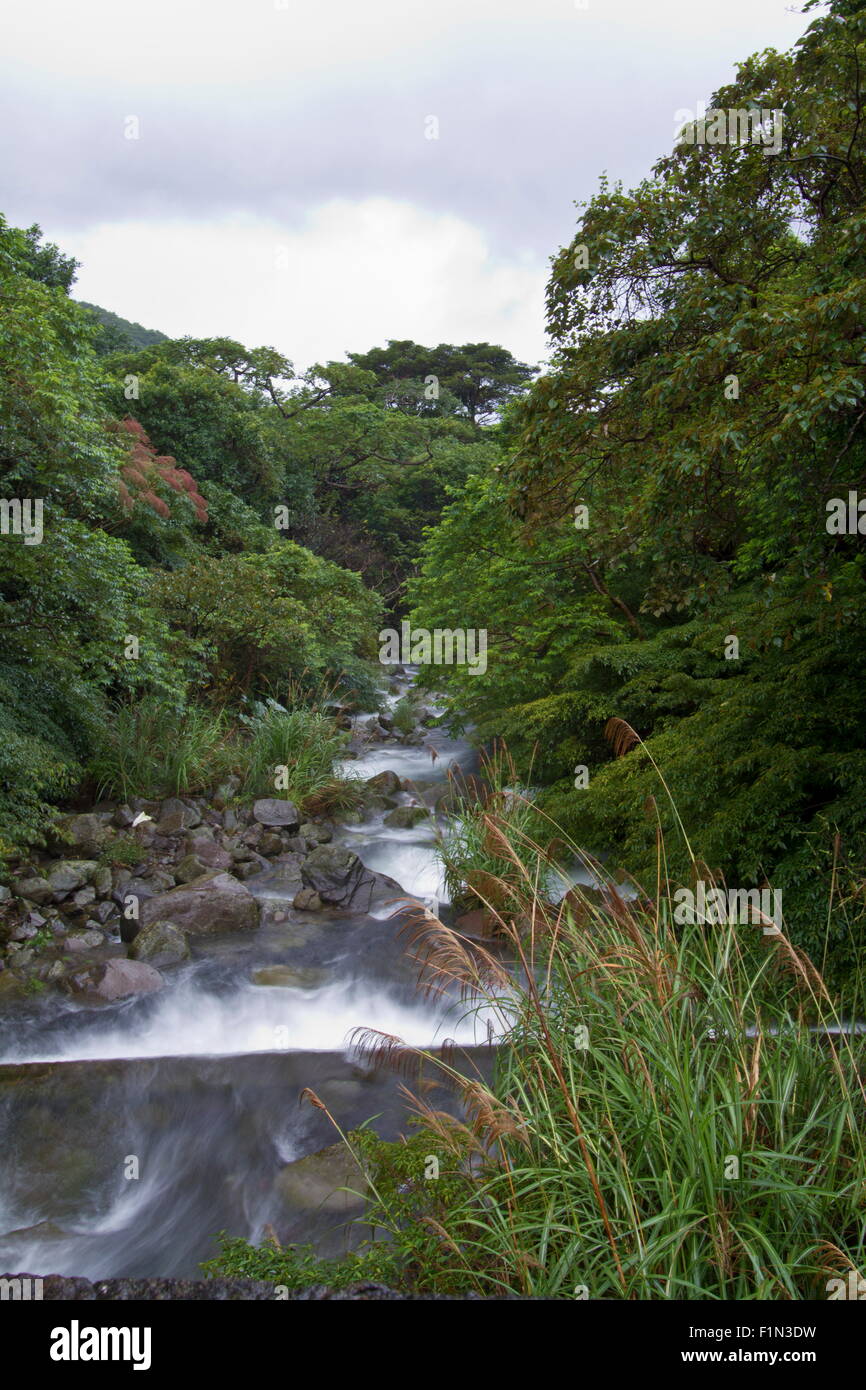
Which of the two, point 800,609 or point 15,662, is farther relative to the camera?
point 15,662

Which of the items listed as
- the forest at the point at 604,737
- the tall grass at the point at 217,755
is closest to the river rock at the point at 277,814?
the forest at the point at 604,737

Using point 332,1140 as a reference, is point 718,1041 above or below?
above

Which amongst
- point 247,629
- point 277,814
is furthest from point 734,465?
point 247,629

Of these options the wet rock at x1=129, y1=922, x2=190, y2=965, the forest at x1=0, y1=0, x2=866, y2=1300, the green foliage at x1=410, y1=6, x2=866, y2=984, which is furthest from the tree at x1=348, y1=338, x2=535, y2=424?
the wet rock at x1=129, y1=922, x2=190, y2=965

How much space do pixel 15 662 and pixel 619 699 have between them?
6.08 metres

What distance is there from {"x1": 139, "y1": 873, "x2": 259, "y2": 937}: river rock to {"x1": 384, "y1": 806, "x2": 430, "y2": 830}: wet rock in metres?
3.15

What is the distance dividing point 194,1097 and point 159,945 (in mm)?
1691

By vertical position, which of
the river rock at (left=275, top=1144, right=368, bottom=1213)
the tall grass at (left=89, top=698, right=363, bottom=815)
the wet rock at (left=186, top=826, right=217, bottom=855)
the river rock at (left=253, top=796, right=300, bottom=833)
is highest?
the tall grass at (left=89, top=698, right=363, bottom=815)

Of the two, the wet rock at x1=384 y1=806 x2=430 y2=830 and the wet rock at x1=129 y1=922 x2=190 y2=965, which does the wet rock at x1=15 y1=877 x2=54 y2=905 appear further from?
the wet rock at x1=384 y1=806 x2=430 y2=830

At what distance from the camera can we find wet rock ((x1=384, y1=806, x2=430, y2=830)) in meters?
10.5

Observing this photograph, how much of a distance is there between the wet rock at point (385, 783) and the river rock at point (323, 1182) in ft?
23.3

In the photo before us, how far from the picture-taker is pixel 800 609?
5.41 metres
